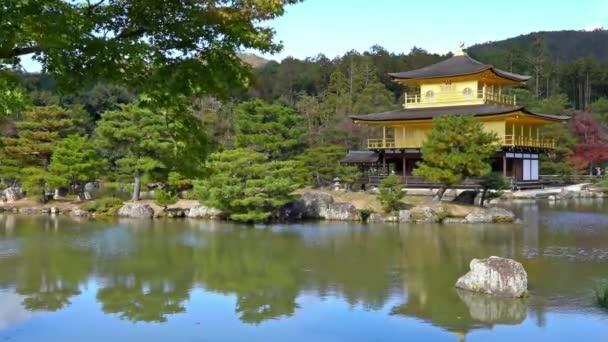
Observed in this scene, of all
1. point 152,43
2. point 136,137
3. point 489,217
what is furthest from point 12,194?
point 152,43

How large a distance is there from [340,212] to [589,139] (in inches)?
798

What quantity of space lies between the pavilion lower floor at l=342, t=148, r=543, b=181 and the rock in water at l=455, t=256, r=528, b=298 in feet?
53.2

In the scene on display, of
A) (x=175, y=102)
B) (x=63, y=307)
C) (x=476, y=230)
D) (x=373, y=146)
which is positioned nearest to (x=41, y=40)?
(x=175, y=102)

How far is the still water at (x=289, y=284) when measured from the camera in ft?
22.6

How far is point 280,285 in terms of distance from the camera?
9.17 metres

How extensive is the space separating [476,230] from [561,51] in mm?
87071

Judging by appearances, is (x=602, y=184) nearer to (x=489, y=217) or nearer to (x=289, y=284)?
(x=489, y=217)

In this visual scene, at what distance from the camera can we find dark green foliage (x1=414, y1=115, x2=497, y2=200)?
56.1 feet

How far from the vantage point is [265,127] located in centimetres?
2138

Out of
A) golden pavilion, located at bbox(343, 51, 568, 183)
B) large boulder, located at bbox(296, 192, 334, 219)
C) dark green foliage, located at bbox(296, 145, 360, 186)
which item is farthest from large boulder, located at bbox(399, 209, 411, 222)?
golden pavilion, located at bbox(343, 51, 568, 183)

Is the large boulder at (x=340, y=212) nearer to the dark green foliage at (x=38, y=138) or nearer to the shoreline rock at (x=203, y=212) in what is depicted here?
the shoreline rock at (x=203, y=212)

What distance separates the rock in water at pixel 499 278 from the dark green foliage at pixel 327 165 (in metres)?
15.4

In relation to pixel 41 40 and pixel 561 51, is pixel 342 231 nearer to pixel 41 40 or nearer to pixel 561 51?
pixel 41 40

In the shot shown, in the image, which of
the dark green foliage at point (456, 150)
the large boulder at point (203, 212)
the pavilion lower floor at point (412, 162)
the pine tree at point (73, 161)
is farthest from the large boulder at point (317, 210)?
the pavilion lower floor at point (412, 162)
